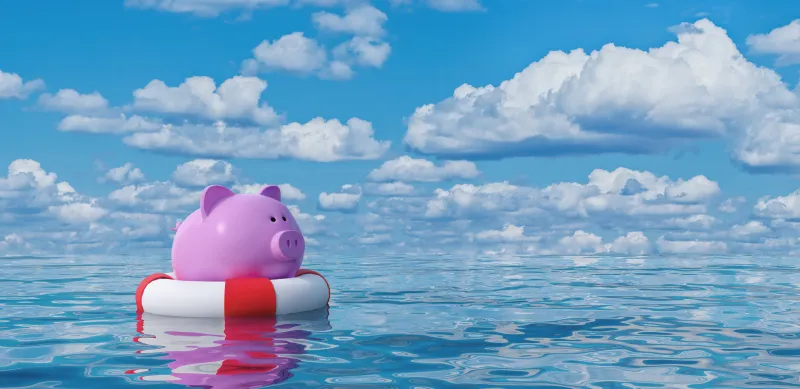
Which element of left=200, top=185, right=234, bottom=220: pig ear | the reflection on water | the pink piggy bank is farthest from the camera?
left=200, top=185, right=234, bottom=220: pig ear

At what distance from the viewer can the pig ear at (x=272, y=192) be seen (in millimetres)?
10844

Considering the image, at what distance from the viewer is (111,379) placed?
18.8ft

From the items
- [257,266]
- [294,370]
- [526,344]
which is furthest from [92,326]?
[526,344]

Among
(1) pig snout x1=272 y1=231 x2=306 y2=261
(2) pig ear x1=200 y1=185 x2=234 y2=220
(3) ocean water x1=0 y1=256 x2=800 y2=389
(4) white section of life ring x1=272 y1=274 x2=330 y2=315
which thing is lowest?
(3) ocean water x1=0 y1=256 x2=800 y2=389

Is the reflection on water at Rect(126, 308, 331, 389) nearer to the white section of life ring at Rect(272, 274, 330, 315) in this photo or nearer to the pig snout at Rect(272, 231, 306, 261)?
the white section of life ring at Rect(272, 274, 330, 315)

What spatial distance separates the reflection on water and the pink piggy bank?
0.71m

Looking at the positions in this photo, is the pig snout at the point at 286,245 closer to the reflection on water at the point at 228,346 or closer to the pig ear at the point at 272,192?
the reflection on water at the point at 228,346

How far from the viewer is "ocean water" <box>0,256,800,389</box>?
18.6ft

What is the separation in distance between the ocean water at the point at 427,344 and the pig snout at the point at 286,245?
834 mm

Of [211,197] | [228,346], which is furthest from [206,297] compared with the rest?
[228,346]

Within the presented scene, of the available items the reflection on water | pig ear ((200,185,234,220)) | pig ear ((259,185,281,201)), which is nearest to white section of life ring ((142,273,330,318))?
the reflection on water

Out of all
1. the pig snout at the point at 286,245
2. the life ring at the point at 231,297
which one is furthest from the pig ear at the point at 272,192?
the life ring at the point at 231,297

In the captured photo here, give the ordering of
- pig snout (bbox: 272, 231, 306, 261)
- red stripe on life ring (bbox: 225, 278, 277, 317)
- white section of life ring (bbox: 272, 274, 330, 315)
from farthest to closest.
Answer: pig snout (bbox: 272, 231, 306, 261), white section of life ring (bbox: 272, 274, 330, 315), red stripe on life ring (bbox: 225, 278, 277, 317)

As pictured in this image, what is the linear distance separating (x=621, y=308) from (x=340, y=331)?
4622 mm
